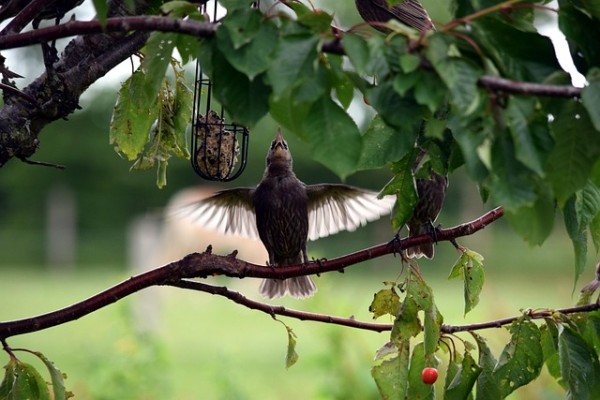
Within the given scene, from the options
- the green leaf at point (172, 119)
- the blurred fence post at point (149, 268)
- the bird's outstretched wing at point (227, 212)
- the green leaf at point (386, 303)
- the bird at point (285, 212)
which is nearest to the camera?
the green leaf at point (386, 303)

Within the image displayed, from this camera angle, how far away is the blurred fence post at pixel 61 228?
76.2 feet

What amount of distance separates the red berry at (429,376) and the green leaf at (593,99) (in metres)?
1.08

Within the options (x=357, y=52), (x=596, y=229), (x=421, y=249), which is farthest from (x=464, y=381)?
(x=421, y=249)

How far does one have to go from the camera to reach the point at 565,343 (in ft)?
7.27

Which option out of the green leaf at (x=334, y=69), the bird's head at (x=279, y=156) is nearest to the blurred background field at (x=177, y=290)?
the bird's head at (x=279, y=156)

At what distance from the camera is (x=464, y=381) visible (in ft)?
7.80

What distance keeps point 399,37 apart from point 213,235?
1725 cm

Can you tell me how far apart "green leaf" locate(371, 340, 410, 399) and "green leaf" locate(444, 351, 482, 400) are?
0.12 meters

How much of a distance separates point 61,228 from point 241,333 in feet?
38.7

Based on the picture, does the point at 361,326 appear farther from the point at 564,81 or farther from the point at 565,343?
the point at 564,81

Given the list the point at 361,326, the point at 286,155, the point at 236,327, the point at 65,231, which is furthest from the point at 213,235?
the point at 361,326

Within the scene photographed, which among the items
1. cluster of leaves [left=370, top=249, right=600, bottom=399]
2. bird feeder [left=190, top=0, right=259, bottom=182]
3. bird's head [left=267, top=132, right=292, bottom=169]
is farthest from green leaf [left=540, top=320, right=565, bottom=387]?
bird's head [left=267, top=132, right=292, bottom=169]

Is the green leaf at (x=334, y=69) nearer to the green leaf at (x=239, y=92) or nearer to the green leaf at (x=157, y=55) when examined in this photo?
the green leaf at (x=239, y=92)

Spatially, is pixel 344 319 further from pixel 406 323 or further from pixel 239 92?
pixel 239 92
